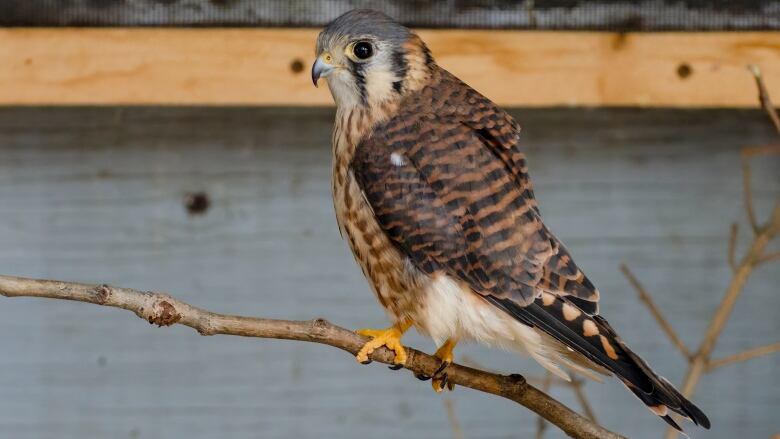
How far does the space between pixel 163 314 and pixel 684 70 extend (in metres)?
1.68

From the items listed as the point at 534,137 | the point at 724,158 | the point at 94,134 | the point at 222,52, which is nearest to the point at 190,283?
the point at 94,134

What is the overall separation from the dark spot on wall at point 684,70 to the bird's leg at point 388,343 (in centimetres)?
108

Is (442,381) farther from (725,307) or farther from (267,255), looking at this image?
(267,255)

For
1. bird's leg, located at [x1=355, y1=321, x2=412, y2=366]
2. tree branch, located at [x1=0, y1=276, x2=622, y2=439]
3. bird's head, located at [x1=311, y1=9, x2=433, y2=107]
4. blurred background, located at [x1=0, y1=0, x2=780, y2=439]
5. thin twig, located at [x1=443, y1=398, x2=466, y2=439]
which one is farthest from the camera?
blurred background, located at [x1=0, y1=0, x2=780, y2=439]

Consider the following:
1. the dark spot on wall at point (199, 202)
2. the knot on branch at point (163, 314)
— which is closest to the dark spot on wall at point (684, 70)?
the dark spot on wall at point (199, 202)

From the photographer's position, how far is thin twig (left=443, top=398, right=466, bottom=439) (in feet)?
9.80

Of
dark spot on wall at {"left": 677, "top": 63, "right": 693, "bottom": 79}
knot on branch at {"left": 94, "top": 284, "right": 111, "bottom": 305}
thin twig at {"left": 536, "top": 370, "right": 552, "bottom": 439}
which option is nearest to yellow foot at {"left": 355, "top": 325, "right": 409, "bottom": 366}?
knot on branch at {"left": 94, "top": 284, "right": 111, "bottom": 305}

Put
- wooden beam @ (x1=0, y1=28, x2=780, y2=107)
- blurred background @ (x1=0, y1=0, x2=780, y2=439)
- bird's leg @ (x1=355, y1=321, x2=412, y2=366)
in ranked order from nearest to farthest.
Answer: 1. bird's leg @ (x1=355, y1=321, x2=412, y2=366)
2. wooden beam @ (x1=0, y1=28, x2=780, y2=107)
3. blurred background @ (x1=0, y1=0, x2=780, y2=439)

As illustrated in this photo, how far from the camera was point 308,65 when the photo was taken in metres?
2.74

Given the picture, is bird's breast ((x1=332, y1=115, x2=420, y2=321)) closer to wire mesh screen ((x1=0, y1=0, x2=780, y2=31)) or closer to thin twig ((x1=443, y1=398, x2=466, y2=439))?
wire mesh screen ((x1=0, y1=0, x2=780, y2=31))

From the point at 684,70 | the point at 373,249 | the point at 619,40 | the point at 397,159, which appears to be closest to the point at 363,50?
the point at 397,159

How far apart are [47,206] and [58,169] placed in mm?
107

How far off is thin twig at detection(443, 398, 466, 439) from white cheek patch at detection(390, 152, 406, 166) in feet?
3.37

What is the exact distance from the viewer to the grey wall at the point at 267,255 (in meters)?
3.14
